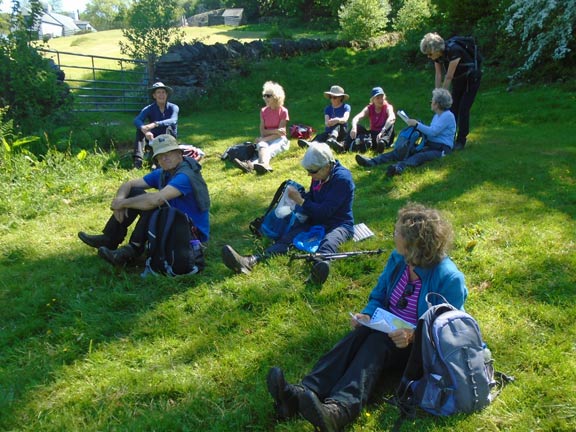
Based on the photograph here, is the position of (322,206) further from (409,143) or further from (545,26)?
(545,26)

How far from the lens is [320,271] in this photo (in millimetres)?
4352

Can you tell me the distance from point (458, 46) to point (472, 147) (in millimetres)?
1553

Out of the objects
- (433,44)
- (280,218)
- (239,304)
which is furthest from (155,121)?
(239,304)

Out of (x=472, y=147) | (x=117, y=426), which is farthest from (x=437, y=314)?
(x=472, y=147)

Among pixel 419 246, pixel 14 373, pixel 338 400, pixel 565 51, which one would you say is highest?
pixel 565 51

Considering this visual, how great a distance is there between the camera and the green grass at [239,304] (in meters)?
3.14

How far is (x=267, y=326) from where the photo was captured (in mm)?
3984

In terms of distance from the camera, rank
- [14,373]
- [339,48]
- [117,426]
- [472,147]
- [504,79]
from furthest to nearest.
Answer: [339,48] → [504,79] → [472,147] → [14,373] → [117,426]

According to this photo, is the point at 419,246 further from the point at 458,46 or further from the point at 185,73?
the point at 185,73

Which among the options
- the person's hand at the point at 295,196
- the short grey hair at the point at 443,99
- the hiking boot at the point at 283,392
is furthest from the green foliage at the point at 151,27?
the hiking boot at the point at 283,392

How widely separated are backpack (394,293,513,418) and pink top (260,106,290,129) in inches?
262

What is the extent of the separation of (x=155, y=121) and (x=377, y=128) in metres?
3.75

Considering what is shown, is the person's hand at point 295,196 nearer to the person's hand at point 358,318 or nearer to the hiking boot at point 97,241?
the hiking boot at point 97,241

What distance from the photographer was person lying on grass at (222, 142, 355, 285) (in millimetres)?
4855
